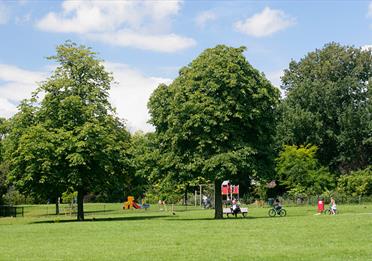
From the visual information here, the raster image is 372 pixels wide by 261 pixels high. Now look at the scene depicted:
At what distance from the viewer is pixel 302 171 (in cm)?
7800

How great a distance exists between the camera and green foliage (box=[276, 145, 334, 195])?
251 feet

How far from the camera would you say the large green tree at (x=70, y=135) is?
1750 inches

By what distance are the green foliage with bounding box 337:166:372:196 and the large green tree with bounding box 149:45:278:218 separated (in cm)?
3231

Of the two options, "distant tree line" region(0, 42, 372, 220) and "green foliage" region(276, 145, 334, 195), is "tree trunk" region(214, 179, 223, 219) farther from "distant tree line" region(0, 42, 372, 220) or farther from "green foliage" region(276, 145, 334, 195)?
"green foliage" region(276, 145, 334, 195)

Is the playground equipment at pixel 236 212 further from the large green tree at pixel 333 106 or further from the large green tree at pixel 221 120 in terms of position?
the large green tree at pixel 333 106

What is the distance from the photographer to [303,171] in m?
78.1

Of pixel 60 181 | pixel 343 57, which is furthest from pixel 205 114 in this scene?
pixel 343 57

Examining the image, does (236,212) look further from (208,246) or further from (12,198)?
(12,198)

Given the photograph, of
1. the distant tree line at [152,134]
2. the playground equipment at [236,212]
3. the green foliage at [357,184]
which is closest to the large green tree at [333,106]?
the green foliage at [357,184]

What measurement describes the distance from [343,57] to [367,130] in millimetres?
10644

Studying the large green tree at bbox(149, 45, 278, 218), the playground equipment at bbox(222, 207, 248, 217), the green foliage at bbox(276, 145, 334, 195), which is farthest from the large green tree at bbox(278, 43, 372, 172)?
the large green tree at bbox(149, 45, 278, 218)

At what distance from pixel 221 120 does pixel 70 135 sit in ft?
37.8

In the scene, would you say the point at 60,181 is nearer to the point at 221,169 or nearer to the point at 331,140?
the point at 221,169

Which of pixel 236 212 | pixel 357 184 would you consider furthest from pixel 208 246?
pixel 357 184
